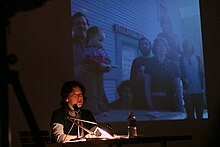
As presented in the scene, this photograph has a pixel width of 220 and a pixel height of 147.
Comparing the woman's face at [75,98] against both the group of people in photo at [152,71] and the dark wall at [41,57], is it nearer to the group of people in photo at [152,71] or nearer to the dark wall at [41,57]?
the dark wall at [41,57]

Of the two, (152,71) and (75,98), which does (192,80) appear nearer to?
(152,71)

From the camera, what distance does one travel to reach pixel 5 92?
1.14 metres

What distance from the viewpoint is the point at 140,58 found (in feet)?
12.7

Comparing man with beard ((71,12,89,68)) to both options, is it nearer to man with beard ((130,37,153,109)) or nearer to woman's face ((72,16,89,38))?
woman's face ((72,16,89,38))

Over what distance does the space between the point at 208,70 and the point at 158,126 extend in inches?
49.1

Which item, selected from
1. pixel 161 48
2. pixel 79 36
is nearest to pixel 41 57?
pixel 79 36

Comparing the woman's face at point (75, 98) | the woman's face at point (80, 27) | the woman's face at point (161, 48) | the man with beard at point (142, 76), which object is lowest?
the woman's face at point (75, 98)

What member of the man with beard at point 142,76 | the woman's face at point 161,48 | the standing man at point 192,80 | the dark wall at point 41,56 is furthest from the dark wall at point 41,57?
the standing man at point 192,80

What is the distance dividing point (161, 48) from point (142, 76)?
46cm

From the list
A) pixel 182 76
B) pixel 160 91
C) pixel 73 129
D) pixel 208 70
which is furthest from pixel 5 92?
pixel 208 70

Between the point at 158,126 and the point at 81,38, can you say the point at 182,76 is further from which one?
the point at 81,38

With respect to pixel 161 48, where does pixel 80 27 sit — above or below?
above

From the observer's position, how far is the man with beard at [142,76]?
12.5 ft

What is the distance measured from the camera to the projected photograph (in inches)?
134
